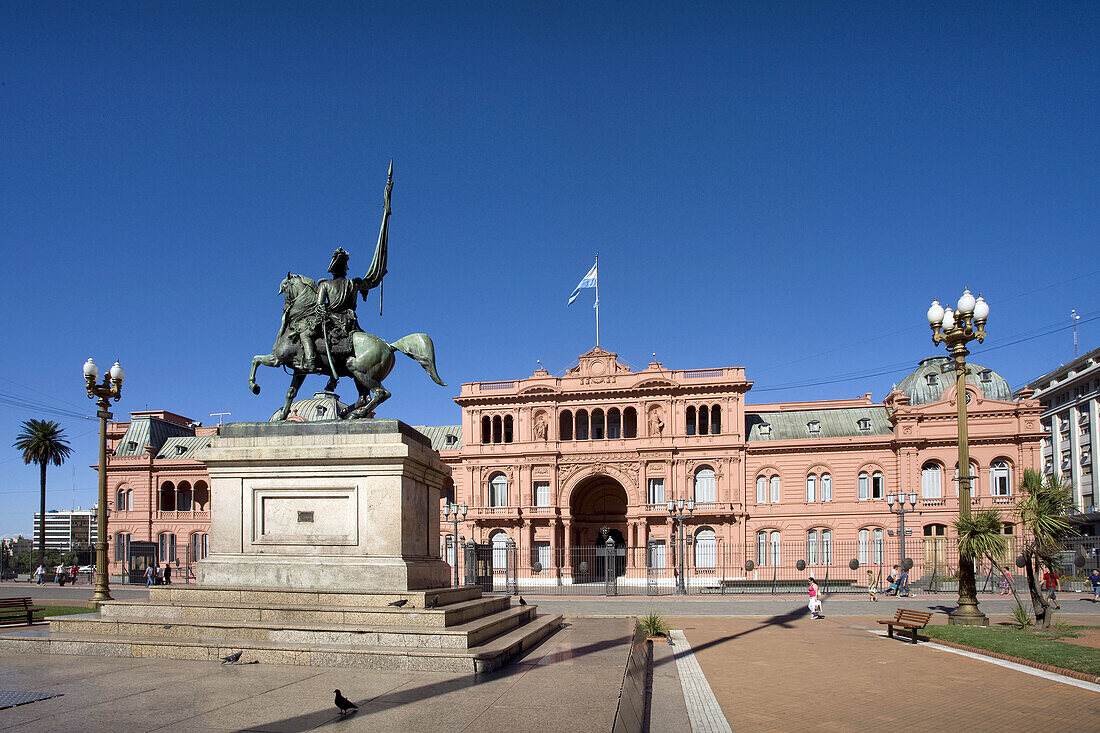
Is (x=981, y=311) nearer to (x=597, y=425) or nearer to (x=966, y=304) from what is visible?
(x=966, y=304)

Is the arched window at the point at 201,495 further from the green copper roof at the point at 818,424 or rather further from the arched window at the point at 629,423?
the green copper roof at the point at 818,424

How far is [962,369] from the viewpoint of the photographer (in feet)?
66.7

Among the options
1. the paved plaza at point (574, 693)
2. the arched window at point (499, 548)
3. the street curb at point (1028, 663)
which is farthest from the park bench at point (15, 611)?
the arched window at point (499, 548)

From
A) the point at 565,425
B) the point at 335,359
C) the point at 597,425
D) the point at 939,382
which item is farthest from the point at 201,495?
the point at 335,359

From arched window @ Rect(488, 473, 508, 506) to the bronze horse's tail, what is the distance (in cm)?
4530

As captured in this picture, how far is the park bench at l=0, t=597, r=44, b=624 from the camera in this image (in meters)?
14.9

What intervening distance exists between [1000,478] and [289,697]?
54.7 m

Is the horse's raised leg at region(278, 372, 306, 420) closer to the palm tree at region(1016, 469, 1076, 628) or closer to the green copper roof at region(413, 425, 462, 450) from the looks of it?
the palm tree at region(1016, 469, 1076, 628)

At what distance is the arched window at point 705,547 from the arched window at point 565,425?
36.5 feet

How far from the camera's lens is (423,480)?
12594 mm

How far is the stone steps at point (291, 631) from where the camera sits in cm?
955

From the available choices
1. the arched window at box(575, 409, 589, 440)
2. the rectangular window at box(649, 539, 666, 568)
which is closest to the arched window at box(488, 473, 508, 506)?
the arched window at box(575, 409, 589, 440)

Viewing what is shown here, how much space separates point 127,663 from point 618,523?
52347 mm

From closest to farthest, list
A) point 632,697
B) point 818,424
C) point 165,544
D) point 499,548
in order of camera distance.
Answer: point 632,697 → point 499,548 → point 818,424 → point 165,544
